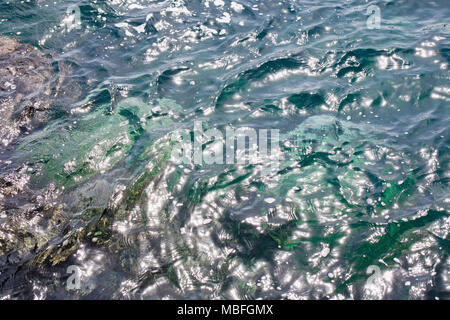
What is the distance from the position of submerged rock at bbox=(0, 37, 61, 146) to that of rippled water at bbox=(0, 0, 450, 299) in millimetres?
155

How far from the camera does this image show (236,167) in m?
5.88

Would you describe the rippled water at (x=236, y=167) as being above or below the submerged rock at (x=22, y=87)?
below

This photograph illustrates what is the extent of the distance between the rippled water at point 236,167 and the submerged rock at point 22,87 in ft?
0.51

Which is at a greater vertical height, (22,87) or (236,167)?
(22,87)

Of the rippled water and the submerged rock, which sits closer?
the rippled water

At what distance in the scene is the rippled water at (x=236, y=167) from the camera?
14.6ft

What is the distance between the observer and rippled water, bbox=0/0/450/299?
445 centimetres

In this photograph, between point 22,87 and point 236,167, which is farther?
point 22,87

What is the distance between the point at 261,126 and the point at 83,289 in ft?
13.7

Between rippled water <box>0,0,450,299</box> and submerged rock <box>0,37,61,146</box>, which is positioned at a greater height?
submerged rock <box>0,37,61,146</box>

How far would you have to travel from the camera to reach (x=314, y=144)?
6.20 metres

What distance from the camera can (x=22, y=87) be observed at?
25.2 feet

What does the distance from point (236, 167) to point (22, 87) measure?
5.50 m
